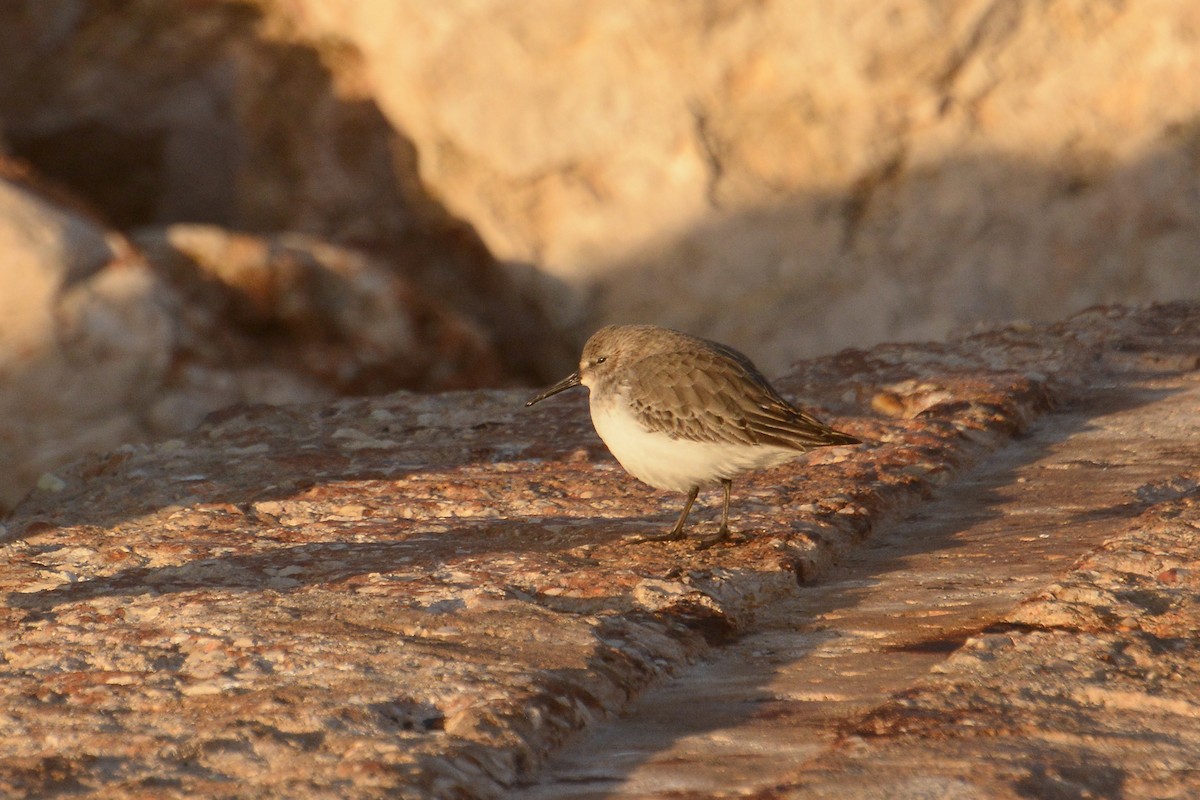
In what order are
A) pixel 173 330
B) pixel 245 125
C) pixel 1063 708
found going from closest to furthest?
pixel 1063 708, pixel 173 330, pixel 245 125

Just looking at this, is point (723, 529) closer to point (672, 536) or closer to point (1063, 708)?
point (672, 536)

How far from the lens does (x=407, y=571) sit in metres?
3.85

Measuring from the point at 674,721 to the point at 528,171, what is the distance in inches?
212

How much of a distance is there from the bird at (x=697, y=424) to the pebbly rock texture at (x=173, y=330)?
10.5 feet

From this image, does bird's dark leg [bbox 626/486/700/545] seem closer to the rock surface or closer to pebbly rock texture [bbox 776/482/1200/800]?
pebbly rock texture [bbox 776/482/1200/800]

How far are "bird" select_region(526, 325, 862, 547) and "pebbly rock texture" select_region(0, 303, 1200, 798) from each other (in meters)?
0.20

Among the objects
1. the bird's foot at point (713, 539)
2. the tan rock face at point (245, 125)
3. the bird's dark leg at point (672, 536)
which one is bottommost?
the bird's foot at point (713, 539)

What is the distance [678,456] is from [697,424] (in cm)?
10

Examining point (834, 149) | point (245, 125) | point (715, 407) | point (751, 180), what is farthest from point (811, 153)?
point (715, 407)

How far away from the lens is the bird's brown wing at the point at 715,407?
4039 mm

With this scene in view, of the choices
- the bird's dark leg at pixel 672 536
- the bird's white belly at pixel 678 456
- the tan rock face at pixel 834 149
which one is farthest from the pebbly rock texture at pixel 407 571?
the tan rock face at pixel 834 149

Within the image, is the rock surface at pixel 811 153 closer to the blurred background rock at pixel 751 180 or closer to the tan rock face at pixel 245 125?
the blurred background rock at pixel 751 180

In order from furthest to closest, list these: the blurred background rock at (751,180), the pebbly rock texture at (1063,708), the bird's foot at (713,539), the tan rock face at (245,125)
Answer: the tan rock face at (245,125) < the blurred background rock at (751,180) < the bird's foot at (713,539) < the pebbly rock texture at (1063,708)

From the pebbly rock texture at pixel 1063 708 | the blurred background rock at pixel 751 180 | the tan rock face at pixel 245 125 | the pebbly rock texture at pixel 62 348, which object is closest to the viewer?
the pebbly rock texture at pixel 1063 708
